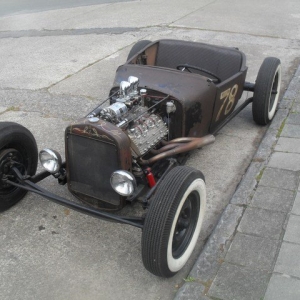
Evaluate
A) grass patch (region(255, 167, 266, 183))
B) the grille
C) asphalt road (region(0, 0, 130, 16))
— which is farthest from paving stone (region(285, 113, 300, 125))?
asphalt road (region(0, 0, 130, 16))

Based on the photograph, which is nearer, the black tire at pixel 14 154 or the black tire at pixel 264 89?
the black tire at pixel 14 154

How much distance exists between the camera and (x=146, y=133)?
11.6ft

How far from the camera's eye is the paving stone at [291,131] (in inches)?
192

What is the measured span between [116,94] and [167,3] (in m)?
9.01

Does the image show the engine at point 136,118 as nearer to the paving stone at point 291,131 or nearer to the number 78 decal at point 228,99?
the number 78 decal at point 228,99

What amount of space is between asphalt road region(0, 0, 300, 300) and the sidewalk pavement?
140mm

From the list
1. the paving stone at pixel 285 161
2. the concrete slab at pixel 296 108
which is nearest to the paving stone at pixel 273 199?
the paving stone at pixel 285 161

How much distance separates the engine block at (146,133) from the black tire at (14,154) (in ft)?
2.85

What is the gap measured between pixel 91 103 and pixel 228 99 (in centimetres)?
206

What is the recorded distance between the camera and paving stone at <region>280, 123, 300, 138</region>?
4.87 meters

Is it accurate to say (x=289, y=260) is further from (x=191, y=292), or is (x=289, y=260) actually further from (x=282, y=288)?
(x=191, y=292)

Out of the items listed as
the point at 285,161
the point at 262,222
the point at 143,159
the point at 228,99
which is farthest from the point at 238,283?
the point at 228,99

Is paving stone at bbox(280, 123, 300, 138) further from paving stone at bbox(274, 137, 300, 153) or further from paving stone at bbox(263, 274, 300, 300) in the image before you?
paving stone at bbox(263, 274, 300, 300)

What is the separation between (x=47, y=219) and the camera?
363 centimetres
